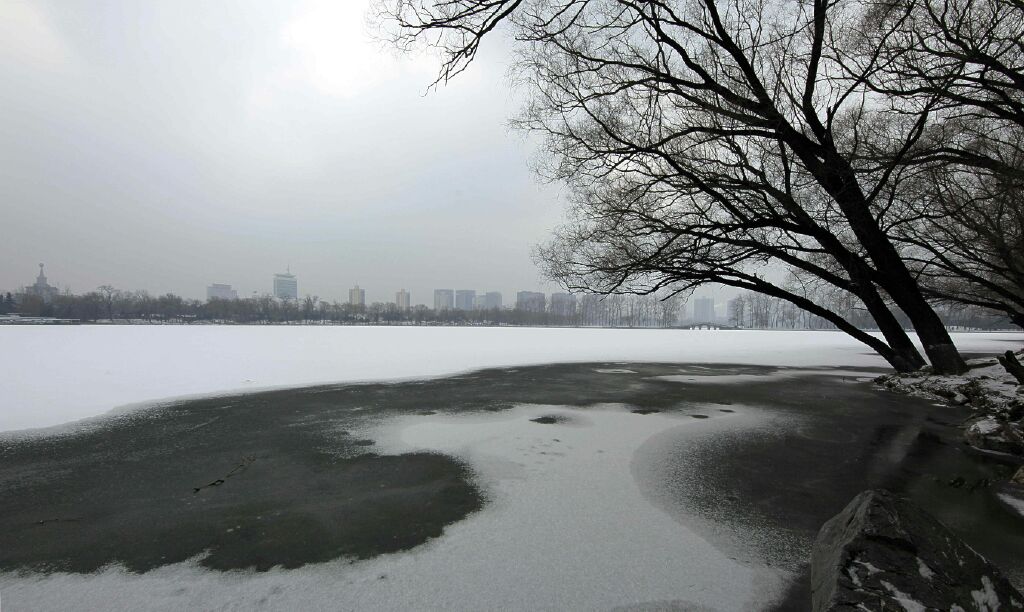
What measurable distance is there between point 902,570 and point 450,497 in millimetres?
3681

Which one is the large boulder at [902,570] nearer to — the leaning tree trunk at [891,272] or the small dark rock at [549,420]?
the small dark rock at [549,420]

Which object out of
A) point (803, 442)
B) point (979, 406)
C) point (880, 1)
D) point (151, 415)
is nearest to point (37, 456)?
point (151, 415)

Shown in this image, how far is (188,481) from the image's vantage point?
18.2 ft

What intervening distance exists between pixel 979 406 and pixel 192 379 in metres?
19.1

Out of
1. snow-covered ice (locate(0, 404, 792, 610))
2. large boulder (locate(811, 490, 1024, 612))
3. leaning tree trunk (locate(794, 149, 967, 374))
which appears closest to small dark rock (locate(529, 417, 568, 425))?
snow-covered ice (locate(0, 404, 792, 610))

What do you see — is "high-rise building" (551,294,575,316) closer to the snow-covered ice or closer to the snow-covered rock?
the snow-covered rock

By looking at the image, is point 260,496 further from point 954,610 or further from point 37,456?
point 954,610

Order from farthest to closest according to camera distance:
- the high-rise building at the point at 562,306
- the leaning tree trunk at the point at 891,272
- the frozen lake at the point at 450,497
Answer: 1. the high-rise building at the point at 562,306
2. the leaning tree trunk at the point at 891,272
3. the frozen lake at the point at 450,497

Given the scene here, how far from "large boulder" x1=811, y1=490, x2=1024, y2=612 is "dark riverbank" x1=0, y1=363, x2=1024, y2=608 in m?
0.53

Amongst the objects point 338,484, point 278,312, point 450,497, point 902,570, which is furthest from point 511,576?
point 278,312

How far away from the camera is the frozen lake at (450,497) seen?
3.39m

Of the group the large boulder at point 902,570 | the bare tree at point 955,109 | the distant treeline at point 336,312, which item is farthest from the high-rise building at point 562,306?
the large boulder at point 902,570

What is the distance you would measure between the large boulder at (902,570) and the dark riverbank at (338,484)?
1.75ft

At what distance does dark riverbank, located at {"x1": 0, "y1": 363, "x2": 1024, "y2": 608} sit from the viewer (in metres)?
4.00
